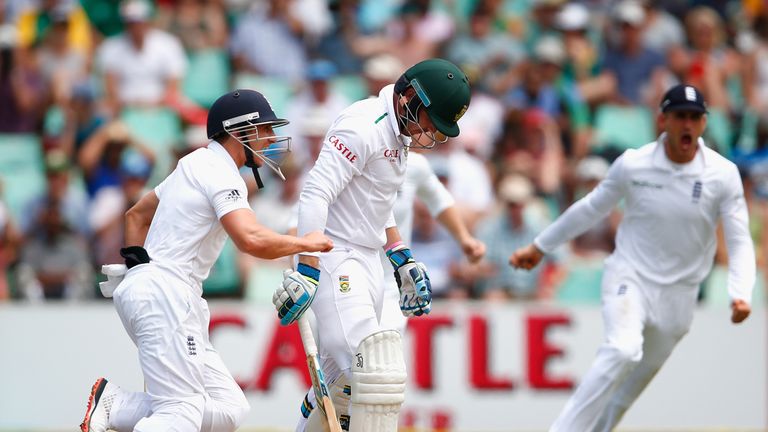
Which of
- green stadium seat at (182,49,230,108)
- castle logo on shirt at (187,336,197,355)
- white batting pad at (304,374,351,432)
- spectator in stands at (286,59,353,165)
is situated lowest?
white batting pad at (304,374,351,432)

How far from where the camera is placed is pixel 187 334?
6.87 meters

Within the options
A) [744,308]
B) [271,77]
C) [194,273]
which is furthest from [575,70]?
[194,273]

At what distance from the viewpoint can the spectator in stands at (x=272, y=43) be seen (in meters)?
14.2

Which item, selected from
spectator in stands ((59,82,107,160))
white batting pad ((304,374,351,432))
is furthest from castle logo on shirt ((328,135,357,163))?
spectator in stands ((59,82,107,160))

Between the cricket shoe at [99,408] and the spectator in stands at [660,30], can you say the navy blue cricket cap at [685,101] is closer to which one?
the cricket shoe at [99,408]

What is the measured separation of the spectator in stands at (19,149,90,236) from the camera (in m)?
12.3

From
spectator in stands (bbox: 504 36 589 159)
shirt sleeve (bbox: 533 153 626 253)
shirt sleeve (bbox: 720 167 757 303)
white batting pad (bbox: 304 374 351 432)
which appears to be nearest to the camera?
white batting pad (bbox: 304 374 351 432)

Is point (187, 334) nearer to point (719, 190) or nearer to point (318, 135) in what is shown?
point (719, 190)

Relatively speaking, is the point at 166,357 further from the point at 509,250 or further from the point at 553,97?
the point at 553,97

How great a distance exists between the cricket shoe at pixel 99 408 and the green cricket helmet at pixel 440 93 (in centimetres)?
206

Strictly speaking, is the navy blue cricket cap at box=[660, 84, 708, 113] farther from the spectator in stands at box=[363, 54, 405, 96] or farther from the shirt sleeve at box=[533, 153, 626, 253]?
the spectator in stands at box=[363, 54, 405, 96]

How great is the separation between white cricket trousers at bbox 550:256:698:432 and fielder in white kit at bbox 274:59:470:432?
4.76ft

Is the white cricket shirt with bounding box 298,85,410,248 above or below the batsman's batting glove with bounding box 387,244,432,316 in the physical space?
above

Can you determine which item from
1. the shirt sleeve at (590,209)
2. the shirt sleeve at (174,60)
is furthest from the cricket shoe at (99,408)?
the shirt sleeve at (174,60)
